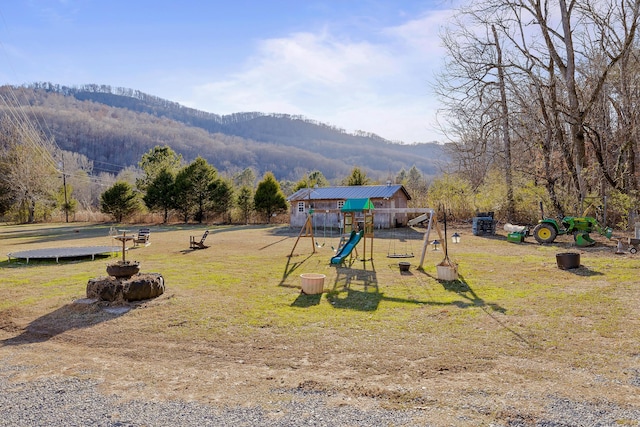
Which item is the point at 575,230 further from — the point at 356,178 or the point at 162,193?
the point at 162,193

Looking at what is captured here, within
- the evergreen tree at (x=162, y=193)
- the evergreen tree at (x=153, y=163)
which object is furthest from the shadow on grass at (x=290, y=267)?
the evergreen tree at (x=153, y=163)

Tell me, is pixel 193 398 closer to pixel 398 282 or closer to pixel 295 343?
pixel 295 343

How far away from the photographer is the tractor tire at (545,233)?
14648 millimetres

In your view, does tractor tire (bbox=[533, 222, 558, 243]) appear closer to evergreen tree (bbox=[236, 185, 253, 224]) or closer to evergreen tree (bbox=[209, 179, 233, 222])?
evergreen tree (bbox=[236, 185, 253, 224])

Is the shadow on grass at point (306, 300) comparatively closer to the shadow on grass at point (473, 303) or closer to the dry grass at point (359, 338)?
the dry grass at point (359, 338)

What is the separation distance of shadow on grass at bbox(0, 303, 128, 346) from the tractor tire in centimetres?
1440

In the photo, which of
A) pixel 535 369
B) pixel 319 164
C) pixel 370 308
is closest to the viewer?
pixel 535 369

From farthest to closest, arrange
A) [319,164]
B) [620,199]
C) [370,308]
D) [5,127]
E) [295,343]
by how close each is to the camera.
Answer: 1. [319,164]
2. [5,127]
3. [620,199]
4. [370,308]
5. [295,343]

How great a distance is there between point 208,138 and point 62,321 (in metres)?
138

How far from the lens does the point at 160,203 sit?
3378cm

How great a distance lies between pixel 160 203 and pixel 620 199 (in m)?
31.8

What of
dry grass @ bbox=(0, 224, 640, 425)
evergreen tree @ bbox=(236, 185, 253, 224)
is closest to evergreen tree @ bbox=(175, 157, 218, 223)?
evergreen tree @ bbox=(236, 185, 253, 224)

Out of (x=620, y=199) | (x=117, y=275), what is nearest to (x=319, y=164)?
(x=620, y=199)

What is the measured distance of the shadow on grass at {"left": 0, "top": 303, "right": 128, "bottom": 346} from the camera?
557 centimetres
